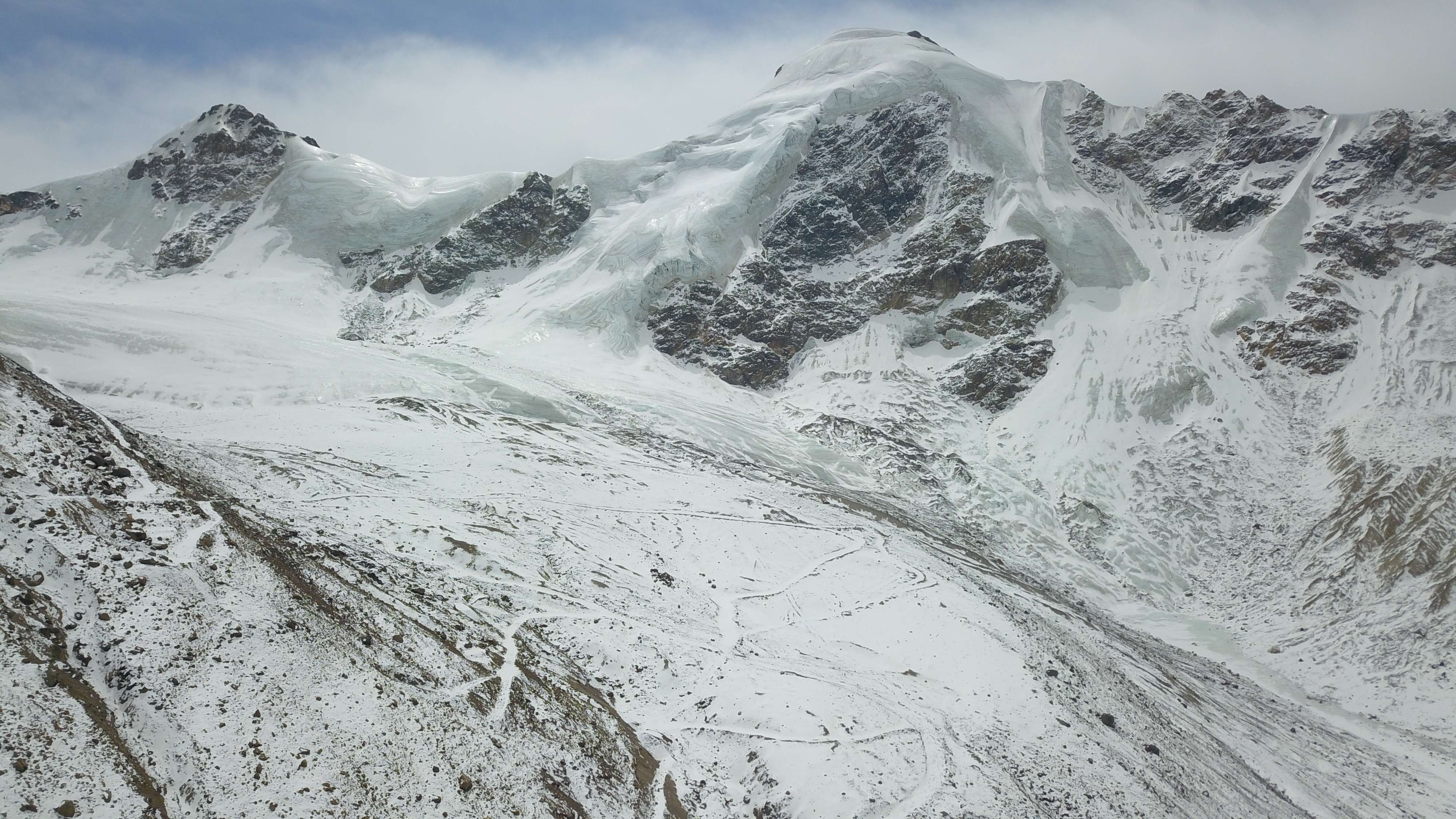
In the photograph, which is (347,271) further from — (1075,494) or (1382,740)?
(1382,740)

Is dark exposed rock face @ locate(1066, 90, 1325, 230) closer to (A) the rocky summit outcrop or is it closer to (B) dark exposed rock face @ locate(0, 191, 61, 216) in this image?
(A) the rocky summit outcrop

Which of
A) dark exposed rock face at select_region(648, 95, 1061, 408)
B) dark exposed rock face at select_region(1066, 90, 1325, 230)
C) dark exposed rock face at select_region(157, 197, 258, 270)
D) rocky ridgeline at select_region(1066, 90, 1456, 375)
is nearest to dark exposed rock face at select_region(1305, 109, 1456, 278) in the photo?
rocky ridgeline at select_region(1066, 90, 1456, 375)

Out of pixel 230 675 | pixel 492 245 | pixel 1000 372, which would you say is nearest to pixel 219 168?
pixel 492 245

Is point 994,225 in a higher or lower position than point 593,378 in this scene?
higher

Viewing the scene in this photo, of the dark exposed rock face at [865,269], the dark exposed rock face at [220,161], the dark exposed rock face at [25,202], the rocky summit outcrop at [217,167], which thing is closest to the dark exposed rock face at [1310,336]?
the dark exposed rock face at [865,269]

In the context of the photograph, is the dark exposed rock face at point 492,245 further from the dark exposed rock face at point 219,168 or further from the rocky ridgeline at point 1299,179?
the rocky ridgeline at point 1299,179

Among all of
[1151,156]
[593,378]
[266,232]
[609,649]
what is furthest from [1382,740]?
[266,232]
